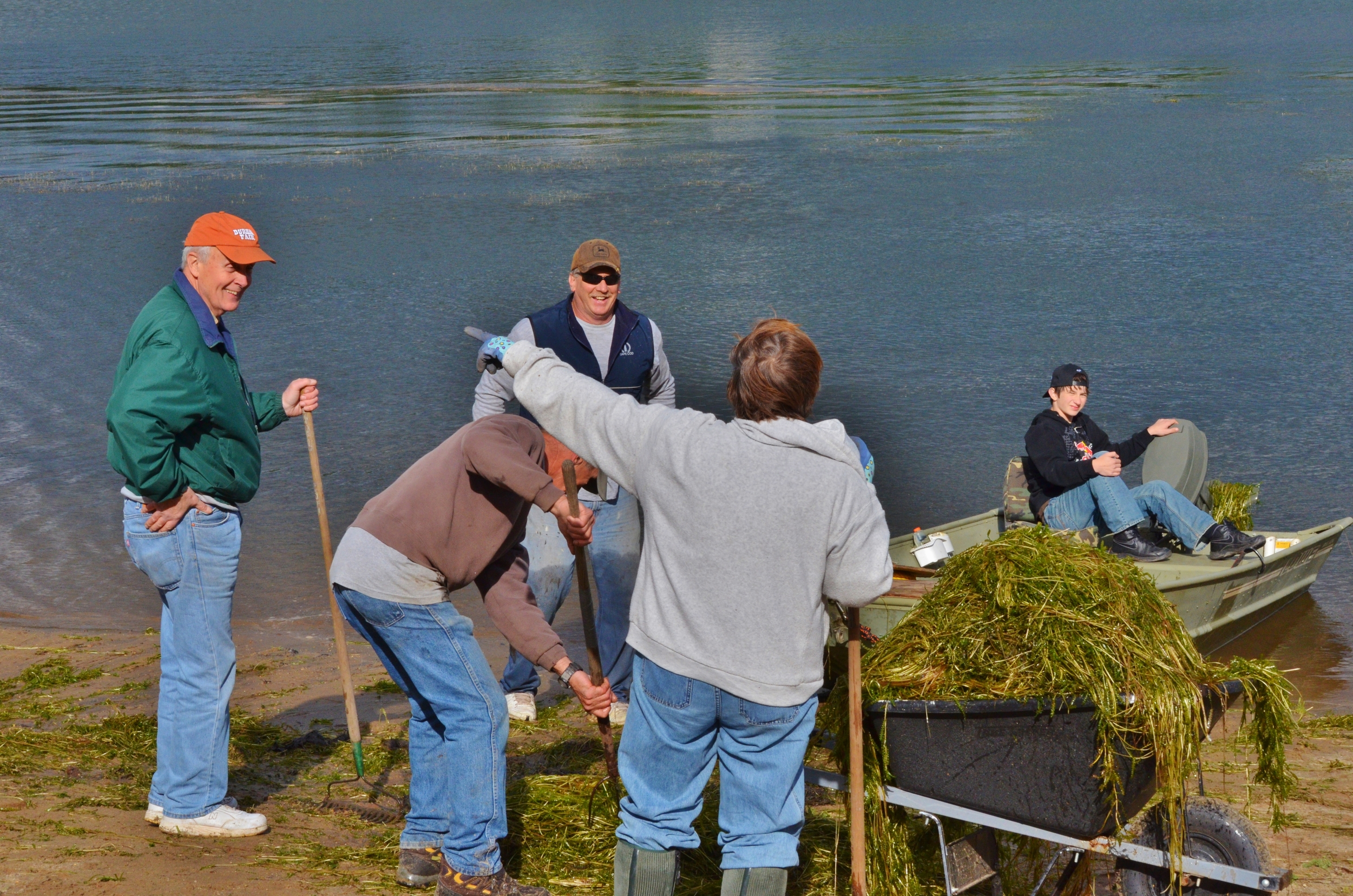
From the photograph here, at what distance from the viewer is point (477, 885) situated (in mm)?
3840

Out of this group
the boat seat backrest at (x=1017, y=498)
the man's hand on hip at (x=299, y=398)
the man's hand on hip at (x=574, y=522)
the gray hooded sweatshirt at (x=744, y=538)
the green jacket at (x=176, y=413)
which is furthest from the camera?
the boat seat backrest at (x=1017, y=498)

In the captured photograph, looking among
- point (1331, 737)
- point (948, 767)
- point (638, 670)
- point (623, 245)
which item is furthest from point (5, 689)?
point (623, 245)

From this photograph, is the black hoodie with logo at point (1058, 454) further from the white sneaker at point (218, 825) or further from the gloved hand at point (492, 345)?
the white sneaker at point (218, 825)

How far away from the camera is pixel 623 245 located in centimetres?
1412

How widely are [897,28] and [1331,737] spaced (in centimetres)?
3528

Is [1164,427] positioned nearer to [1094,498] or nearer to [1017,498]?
[1094,498]

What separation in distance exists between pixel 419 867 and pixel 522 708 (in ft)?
5.09

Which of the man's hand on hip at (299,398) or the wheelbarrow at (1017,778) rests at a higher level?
the man's hand on hip at (299,398)

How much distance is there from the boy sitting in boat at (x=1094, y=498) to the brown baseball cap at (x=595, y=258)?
2.49 m

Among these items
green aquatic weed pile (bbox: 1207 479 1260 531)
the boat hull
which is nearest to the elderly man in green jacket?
the boat hull

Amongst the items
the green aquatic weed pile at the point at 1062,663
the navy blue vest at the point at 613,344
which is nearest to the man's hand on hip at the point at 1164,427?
the navy blue vest at the point at 613,344

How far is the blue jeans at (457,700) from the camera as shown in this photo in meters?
3.77

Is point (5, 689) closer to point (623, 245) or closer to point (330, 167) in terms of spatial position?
point (623, 245)

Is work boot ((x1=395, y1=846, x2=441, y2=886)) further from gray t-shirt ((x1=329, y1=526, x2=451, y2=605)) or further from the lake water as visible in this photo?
the lake water
